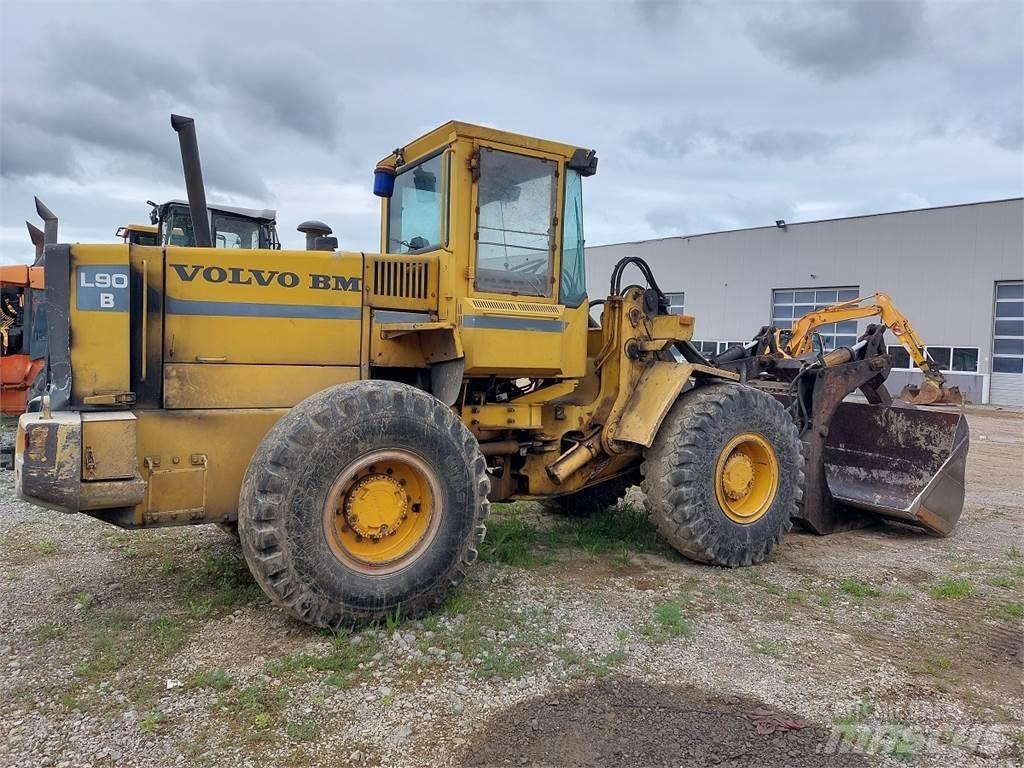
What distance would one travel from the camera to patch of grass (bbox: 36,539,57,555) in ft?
18.2

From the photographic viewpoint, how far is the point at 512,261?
16.9ft

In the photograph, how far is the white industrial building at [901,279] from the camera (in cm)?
2375

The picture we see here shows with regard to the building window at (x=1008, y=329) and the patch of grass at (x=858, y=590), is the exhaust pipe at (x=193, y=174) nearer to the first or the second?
the patch of grass at (x=858, y=590)

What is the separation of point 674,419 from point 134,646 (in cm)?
363

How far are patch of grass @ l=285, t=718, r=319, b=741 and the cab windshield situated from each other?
114 inches

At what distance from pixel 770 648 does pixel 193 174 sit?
13.8ft

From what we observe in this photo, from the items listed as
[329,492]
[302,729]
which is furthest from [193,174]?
[302,729]

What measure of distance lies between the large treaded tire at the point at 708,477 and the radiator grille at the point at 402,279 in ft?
6.59

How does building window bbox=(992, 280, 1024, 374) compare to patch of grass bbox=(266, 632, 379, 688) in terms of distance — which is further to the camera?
building window bbox=(992, 280, 1024, 374)

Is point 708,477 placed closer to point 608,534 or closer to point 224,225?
point 608,534

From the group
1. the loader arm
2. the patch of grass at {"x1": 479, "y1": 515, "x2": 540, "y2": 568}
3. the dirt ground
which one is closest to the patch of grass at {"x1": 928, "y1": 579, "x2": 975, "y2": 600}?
the dirt ground

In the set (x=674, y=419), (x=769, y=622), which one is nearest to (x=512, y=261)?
(x=674, y=419)

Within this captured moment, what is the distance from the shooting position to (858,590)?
5062 mm
